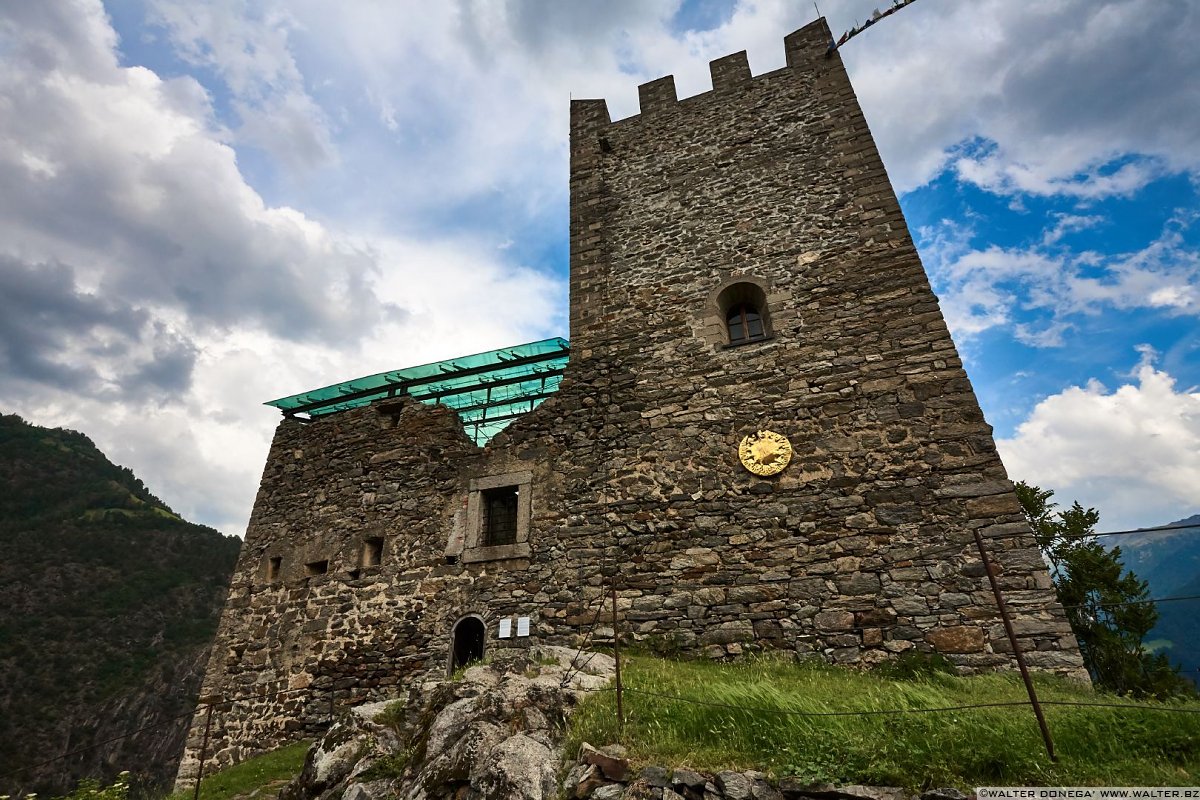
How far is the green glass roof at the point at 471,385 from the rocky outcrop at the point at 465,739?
23.2 feet

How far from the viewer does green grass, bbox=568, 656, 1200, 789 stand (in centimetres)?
377

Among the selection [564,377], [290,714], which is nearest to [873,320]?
[564,377]

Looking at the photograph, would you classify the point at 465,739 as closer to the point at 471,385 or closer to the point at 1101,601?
the point at 471,385

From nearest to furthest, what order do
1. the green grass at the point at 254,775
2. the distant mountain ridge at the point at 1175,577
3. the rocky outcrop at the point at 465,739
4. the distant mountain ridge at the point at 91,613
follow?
the rocky outcrop at the point at 465,739, the green grass at the point at 254,775, the distant mountain ridge at the point at 91,613, the distant mountain ridge at the point at 1175,577

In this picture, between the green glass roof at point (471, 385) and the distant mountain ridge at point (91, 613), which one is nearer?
the green glass roof at point (471, 385)

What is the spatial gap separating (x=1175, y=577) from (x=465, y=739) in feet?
526

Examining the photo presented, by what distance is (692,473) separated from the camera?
8844 millimetres

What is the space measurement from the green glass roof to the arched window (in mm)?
3913

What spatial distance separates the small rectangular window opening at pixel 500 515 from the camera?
10117 millimetres

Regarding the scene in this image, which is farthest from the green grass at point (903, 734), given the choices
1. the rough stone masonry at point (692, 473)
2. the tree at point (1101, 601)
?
the tree at point (1101, 601)

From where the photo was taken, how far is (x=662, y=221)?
1127 centimetres

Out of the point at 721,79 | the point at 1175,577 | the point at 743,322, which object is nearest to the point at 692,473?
the point at 743,322

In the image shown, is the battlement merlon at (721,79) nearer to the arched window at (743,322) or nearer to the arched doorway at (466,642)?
the arched window at (743,322)

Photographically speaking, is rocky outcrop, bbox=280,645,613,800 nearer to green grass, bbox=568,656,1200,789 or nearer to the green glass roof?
green grass, bbox=568,656,1200,789
